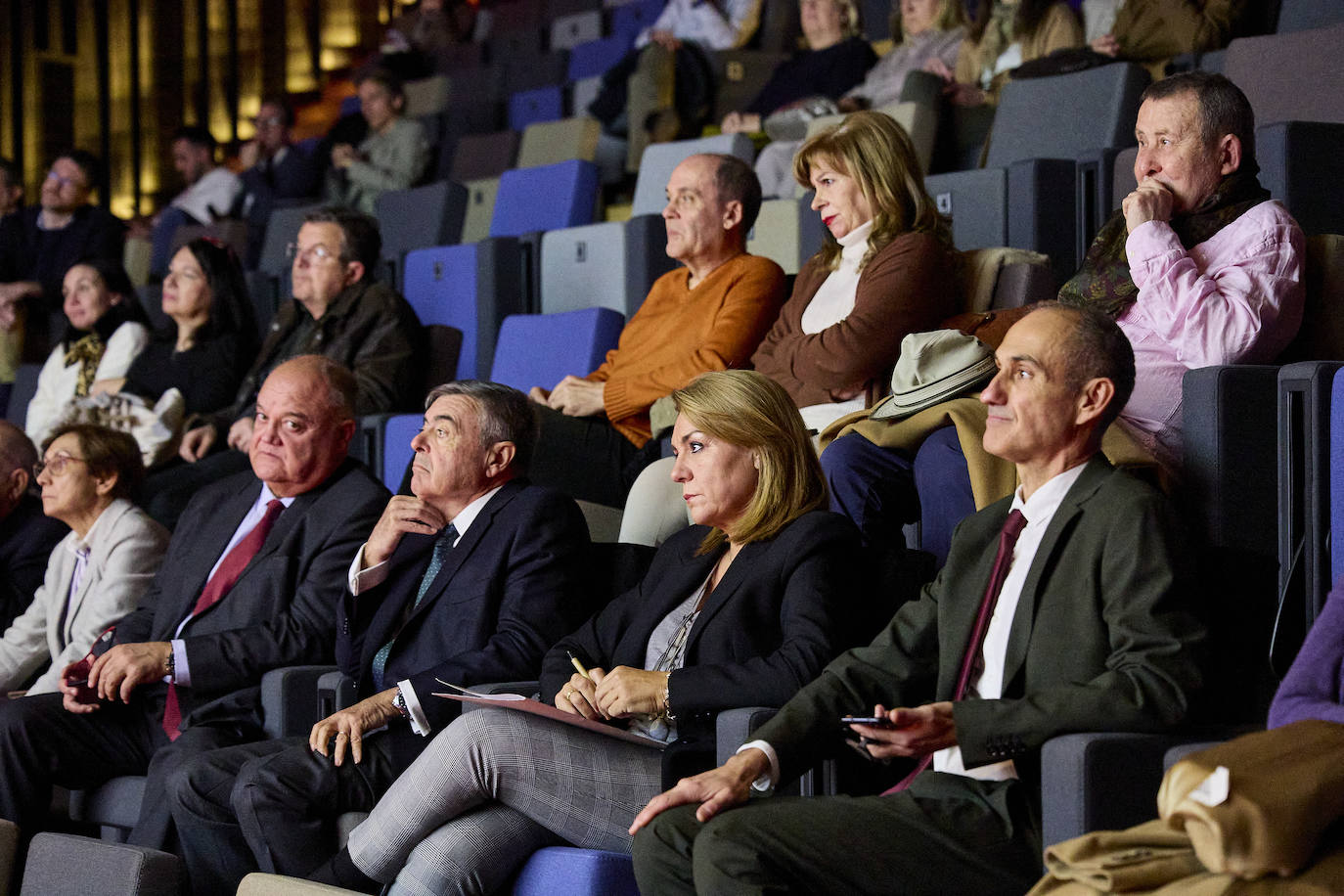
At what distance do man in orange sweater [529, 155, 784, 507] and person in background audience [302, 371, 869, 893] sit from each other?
787mm

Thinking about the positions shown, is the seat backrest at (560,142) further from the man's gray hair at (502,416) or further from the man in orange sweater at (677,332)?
the man's gray hair at (502,416)

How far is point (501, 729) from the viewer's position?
1895 mm

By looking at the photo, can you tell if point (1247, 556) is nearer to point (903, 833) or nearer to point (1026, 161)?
point (903, 833)

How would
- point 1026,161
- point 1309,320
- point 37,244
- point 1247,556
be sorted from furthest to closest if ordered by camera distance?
point 37,244 < point 1026,161 < point 1309,320 < point 1247,556

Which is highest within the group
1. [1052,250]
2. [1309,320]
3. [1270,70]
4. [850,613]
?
[1270,70]

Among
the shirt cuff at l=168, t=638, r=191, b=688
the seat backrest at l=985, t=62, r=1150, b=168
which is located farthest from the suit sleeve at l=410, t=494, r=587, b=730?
the seat backrest at l=985, t=62, r=1150, b=168

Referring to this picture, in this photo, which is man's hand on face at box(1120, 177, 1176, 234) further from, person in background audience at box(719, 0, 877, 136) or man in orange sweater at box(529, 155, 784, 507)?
person in background audience at box(719, 0, 877, 136)

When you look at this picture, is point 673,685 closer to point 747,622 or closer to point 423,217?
point 747,622

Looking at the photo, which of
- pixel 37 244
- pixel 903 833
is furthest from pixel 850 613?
pixel 37 244

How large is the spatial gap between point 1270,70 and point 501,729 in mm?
2026

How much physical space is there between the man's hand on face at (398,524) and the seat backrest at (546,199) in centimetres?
174

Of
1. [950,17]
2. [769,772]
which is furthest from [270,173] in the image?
[769,772]

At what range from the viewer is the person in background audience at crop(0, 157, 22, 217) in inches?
218

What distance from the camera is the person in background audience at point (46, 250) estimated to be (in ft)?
16.8
